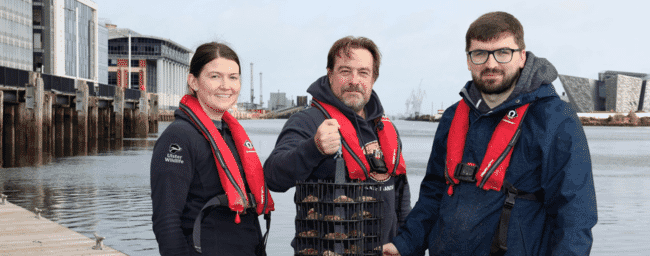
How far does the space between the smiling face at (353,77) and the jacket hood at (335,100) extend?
5cm

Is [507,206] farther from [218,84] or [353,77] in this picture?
[218,84]

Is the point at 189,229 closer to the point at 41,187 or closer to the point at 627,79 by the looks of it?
the point at 41,187

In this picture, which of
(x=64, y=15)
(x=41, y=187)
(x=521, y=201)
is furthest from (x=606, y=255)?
(x=64, y=15)

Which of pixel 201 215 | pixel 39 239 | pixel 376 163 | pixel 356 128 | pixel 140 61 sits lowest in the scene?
pixel 39 239

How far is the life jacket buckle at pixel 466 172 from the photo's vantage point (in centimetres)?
320

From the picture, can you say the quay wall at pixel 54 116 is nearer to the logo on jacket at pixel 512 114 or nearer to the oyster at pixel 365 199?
the oyster at pixel 365 199

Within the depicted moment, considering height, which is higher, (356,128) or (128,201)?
(356,128)

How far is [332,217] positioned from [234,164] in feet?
2.32

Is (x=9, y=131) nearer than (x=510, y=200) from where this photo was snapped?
No

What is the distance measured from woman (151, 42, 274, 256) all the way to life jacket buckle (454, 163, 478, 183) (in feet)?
3.68

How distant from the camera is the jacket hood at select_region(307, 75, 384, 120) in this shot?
4.03 metres

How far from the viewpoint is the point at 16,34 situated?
64.5 metres

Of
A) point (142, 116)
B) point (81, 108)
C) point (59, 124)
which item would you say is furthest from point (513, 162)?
point (142, 116)

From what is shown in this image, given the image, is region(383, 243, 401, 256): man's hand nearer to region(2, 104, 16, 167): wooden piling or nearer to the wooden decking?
the wooden decking
